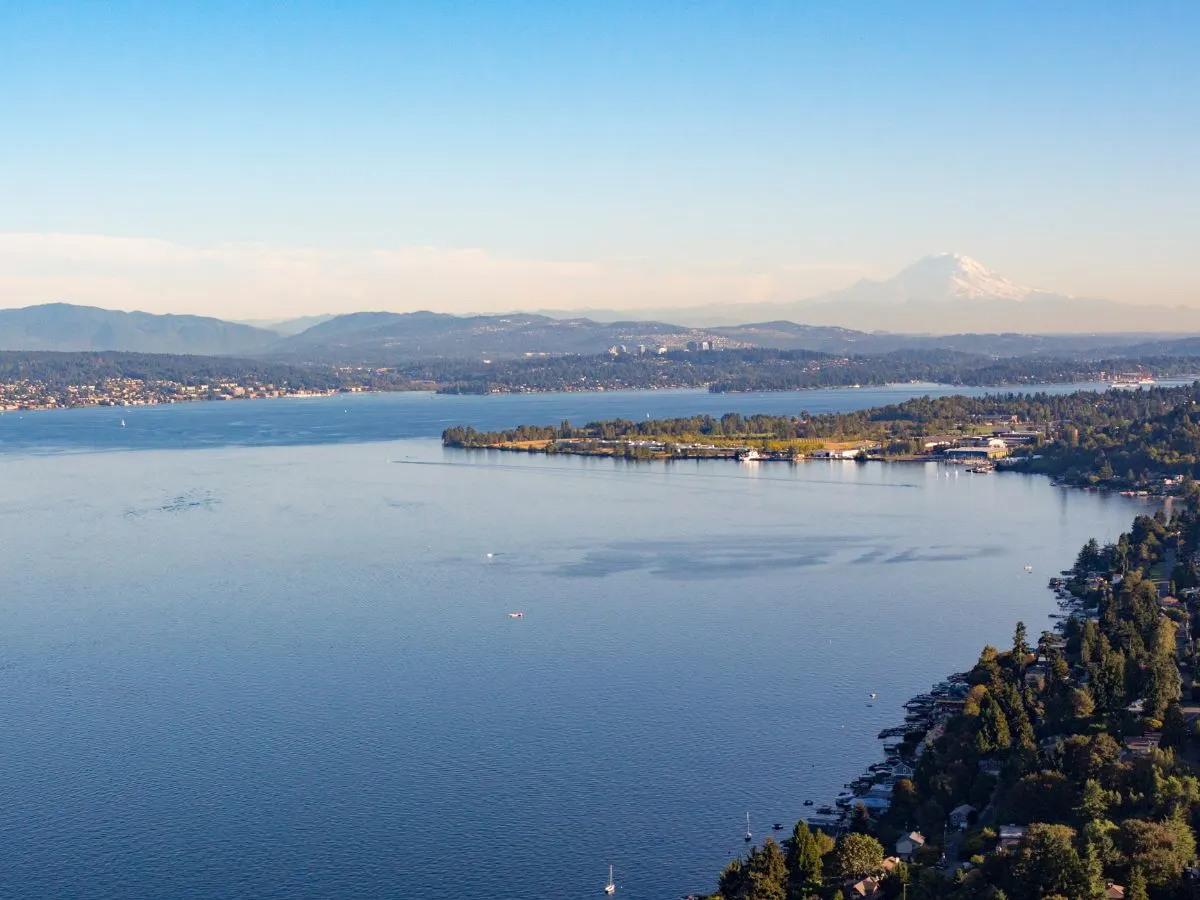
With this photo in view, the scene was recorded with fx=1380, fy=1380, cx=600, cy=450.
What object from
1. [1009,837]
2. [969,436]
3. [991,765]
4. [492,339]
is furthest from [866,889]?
[492,339]

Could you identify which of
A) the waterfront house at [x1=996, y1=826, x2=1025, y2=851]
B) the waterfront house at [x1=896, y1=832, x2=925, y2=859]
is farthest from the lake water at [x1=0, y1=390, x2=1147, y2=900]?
the waterfront house at [x1=996, y1=826, x2=1025, y2=851]

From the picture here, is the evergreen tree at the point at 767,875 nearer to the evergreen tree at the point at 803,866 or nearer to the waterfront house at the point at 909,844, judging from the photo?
the evergreen tree at the point at 803,866

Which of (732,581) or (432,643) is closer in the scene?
(432,643)

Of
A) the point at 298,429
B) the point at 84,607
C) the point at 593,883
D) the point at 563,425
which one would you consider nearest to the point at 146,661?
the point at 84,607

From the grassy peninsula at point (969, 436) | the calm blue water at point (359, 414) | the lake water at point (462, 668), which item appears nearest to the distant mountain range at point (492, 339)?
the calm blue water at point (359, 414)

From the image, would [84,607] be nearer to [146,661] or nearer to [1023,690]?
[146,661]

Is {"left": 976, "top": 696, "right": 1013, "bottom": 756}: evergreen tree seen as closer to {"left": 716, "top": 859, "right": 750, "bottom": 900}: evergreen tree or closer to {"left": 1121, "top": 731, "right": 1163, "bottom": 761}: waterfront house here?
{"left": 1121, "top": 731, "right": 1163, "bottom": 761}: waterfront house
